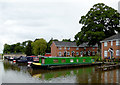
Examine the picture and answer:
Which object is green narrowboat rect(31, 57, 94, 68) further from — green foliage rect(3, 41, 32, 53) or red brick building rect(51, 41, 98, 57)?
green foliage rect(3, 41, 32, 53)

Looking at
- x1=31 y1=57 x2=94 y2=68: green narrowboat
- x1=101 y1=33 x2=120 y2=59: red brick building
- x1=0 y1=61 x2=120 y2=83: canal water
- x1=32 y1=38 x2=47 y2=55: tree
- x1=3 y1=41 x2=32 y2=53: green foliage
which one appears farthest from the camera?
x1=3 y1=41 x2=32 y2=53: green foliage

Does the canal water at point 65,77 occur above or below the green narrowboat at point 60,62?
below

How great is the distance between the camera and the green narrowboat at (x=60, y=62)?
2509cm

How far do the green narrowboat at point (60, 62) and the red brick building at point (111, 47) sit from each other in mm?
8148

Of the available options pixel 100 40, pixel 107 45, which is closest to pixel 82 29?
pixel 100 40

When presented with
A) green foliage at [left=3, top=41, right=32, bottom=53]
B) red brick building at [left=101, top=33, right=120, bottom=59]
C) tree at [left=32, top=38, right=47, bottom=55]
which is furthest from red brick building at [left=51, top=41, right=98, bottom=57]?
green foliage at [left=3, top=41, right=32, bottom=53]

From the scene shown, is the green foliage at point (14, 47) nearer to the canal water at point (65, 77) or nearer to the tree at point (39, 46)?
the tree at point (39, 46)

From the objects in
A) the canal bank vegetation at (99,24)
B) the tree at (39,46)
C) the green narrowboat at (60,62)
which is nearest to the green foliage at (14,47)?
the tree at (39,46)

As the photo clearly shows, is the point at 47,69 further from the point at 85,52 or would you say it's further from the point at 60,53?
the point at 85,52

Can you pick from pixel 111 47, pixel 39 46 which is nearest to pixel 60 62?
pixel 111 47

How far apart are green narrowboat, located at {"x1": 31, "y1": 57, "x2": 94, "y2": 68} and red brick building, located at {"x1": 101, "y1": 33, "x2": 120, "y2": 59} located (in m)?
8.15

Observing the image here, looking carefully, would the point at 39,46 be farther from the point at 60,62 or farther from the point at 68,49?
the point at 60,62

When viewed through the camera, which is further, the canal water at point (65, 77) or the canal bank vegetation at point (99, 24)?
the canal bank vegetation at point (99, 24)

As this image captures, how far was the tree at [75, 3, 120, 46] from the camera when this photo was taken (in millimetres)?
42938
